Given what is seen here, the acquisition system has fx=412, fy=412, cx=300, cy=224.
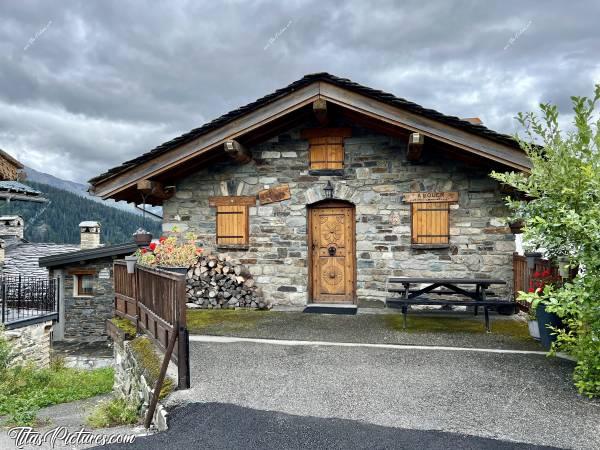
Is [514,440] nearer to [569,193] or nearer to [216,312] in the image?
[569,193]

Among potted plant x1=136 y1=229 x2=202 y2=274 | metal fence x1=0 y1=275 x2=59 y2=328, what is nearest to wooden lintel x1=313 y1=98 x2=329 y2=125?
potted plant x1=136 y1=229 x2=202 y2=274

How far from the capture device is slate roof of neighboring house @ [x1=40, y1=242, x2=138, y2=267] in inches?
591

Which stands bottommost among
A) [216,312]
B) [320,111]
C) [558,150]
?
[216,312]

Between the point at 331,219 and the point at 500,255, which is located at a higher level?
the point at 331,219

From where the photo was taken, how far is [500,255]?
23.5 ft

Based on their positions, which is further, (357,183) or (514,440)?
(357,183)

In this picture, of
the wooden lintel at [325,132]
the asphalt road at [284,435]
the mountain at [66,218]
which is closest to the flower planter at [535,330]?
the asphalt road at [284,435]

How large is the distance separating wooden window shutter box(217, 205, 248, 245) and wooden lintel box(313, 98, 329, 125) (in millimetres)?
2256

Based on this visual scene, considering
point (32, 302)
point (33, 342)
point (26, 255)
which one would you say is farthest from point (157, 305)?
point (26, 255)

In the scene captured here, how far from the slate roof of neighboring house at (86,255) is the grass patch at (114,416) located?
36.8ft

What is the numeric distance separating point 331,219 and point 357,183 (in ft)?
2.79

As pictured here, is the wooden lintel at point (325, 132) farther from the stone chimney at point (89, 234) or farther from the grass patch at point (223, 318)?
the stone chimney at point (89, 234)

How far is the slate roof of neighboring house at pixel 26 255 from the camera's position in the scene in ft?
57.3

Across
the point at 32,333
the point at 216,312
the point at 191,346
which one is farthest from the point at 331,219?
the point at 32,333
